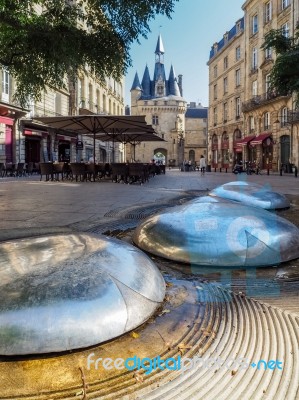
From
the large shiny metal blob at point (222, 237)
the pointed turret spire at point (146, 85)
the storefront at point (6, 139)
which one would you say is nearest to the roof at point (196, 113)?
the pointed turret spire at point (146, 85)

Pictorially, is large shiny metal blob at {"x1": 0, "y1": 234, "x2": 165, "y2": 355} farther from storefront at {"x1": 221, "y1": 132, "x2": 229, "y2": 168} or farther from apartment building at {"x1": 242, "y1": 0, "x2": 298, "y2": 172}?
storefront at {"x1": 221, "y1": 132, "x2": 229, "y2": 168}

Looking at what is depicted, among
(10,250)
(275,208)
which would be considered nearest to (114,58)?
(275,208)

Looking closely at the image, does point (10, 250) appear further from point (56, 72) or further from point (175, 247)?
point (56, 72)

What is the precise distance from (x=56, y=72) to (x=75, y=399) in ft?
28.5

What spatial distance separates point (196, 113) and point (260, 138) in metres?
52.5

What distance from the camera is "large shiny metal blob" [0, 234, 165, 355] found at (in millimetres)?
1584

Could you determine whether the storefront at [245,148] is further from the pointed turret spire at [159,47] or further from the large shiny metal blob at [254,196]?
the pointed turret spire at [159,47]

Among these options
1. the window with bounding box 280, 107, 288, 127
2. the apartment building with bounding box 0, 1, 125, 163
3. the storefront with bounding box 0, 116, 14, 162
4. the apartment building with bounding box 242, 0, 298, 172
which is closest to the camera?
the storefront with bounding box 0, 116, 14, 162

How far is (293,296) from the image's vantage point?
7.62 ft

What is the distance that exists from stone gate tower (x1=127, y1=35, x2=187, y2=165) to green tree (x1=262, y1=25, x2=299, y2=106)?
200 feet

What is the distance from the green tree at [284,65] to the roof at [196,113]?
239 feet

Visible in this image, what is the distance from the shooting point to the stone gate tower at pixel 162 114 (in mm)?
71875

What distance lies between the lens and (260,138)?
31594 mm

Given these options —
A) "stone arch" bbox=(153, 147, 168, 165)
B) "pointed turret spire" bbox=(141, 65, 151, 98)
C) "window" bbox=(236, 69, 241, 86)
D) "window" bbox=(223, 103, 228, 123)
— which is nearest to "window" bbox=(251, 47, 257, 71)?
"window" bbox=(236, 69, 241, 86)
